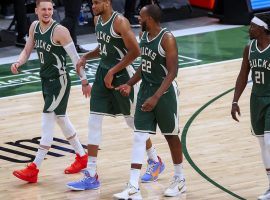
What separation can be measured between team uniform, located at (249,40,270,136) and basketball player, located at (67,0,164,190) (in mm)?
1060

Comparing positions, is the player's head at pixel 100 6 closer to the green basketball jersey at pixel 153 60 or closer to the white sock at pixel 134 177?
the green basketball jersey at pixel 153 60

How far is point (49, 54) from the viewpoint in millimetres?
7934

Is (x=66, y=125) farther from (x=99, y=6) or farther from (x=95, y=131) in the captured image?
(x=99, y=6)

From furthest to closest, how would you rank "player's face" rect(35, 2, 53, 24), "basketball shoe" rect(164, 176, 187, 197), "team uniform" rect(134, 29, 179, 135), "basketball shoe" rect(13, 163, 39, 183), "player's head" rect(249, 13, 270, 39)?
"basketball shoe" rect(13, 163, 39, 183) → "player's face" rect(35, 2, 53, 24) → "basketball shoe" rect(164, 176, 187, 197) → "team uniform" rect(134, 29, 179, 135) → "player's head" rect(249, 13, 270, 39)

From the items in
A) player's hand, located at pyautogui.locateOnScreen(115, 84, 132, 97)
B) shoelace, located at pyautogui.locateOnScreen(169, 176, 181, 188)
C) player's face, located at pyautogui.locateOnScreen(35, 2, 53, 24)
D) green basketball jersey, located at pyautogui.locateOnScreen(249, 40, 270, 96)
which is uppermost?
player's face, located at pyautogui.locateOnScreen(35, 2, 53, 24)

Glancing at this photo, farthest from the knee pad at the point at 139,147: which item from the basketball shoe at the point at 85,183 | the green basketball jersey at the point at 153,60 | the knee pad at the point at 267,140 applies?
the knee pad at the point at 267,140

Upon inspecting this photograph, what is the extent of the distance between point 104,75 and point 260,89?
1.47 m

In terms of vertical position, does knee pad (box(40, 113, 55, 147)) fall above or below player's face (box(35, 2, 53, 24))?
below

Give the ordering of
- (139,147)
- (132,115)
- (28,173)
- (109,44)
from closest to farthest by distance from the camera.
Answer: (139,147)
(109,44)
(132,115)
(28,173)

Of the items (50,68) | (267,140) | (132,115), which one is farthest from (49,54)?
(267,140)

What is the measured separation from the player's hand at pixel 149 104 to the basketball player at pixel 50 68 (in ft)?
2.64

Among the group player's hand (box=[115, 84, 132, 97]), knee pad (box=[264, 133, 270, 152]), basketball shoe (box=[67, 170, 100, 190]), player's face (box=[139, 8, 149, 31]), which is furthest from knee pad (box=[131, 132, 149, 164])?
knee pad (box=[264, 133, 270, 152])

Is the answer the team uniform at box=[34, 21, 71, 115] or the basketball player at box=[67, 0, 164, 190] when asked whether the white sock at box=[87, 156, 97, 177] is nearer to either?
the basketball player at box=[67, 0, 164, 190]

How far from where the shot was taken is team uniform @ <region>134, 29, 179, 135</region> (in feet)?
Result: 23.9
